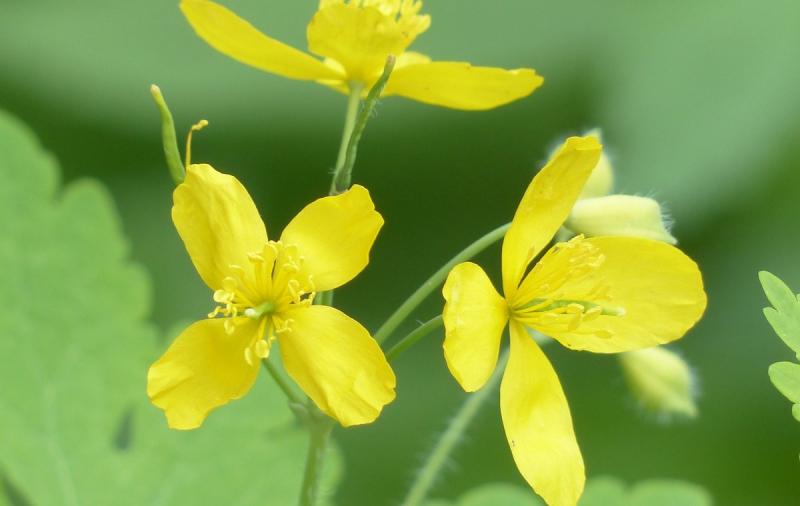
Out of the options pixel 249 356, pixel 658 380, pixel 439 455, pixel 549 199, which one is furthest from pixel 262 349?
pixel 658 380

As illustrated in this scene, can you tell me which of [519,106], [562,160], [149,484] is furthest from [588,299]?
[519,106]

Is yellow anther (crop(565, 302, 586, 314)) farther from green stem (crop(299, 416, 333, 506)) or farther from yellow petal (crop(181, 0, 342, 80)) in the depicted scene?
yellow petal (crop(181, 0, 342, 80))

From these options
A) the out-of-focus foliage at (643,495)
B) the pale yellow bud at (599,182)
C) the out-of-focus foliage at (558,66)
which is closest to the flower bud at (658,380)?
the out-of-focus foliage at (643,495)

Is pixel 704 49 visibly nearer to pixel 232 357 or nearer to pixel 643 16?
pixel 643 16

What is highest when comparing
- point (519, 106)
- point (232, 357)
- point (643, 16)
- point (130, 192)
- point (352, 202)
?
point (352, 202)

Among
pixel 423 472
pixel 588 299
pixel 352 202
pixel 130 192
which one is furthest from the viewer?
pixel 130 192
